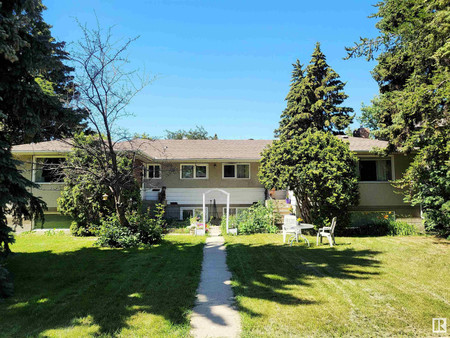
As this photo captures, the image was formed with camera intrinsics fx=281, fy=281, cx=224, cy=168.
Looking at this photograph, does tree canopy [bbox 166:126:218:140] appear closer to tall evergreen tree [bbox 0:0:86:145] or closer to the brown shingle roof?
the brown shingle roof

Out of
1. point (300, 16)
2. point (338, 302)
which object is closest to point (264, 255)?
point (338, 302)

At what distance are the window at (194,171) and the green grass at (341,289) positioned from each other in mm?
10332

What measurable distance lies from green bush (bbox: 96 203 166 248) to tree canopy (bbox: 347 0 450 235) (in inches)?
394

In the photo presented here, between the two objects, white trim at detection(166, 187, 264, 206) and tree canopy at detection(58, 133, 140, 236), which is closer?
tree canopy at detection(58, 133, 140, 236)

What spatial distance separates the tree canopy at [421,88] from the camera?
8555mm

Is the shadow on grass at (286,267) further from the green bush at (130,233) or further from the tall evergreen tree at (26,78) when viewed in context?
the tall evergreen tree at (26,78)

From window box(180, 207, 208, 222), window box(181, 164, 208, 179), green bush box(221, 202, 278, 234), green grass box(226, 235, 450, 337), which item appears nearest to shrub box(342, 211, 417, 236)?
green bush box(221, 202, 278, 234)

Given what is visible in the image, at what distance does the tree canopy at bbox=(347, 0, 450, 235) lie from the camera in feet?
28.1

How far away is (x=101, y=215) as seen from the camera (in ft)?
44.4

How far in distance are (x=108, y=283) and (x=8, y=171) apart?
3.25 metres

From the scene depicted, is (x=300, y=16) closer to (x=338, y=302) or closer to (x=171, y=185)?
(x=338, y=302)

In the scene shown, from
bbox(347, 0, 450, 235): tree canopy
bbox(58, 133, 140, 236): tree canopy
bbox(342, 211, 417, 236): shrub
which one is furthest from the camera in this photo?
bbox(342, 211, 417, 236): shrub

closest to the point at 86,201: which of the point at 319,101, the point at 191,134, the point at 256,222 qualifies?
the point at 256,222

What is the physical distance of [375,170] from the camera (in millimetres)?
15805
